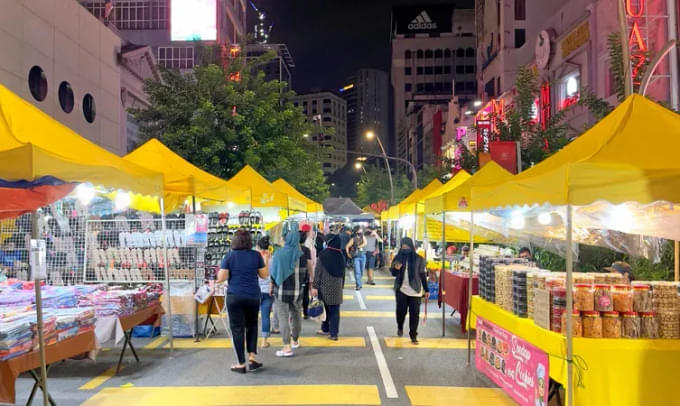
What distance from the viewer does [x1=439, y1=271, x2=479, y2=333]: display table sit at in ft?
33.3

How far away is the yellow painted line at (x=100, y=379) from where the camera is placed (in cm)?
691

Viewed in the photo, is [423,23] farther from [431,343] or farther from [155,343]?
[155,343]

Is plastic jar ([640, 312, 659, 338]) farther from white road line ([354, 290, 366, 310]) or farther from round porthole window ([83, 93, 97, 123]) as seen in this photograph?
round porthole window ([83, 93, 97, 123])

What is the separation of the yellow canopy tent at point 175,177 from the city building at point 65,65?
8353mm

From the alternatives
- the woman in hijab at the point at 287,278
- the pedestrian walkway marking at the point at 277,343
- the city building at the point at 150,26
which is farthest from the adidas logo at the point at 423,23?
the woman in hijab at the point at 287,278

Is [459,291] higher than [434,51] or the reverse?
the reverse

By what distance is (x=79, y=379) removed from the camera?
7.25m

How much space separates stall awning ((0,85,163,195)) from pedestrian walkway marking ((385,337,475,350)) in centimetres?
490

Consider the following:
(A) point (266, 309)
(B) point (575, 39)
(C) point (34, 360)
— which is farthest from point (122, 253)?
(B) point (575, 39)

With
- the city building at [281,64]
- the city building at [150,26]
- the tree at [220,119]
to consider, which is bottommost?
the tree at [220,119]

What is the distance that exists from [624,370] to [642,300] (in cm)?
67

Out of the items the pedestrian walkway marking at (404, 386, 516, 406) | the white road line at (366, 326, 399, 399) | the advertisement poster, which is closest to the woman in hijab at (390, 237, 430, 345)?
the white road line at (366, 326, 399, 399)

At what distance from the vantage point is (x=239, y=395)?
6.52 metres

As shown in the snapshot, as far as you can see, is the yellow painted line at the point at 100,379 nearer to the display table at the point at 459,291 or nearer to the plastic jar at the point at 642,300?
the display table at the point at 459,291
